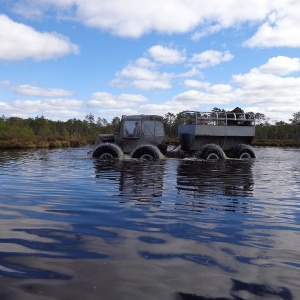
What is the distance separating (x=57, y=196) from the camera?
727 cm

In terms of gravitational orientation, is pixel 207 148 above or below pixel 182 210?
above

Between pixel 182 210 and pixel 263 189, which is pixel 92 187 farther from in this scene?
pixel 263 189

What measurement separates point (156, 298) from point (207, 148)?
16239 mm

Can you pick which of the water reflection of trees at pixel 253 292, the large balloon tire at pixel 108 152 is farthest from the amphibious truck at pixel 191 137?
the water reflection of trees at pixel 253 292

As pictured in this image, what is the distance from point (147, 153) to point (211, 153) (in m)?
3.71

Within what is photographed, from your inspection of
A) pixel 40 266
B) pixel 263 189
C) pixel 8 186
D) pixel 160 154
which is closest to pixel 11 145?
pixel 160 154

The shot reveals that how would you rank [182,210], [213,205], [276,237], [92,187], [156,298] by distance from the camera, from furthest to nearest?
[92,187] < [213,205] < [182,210] < [276,237] < [156,298]

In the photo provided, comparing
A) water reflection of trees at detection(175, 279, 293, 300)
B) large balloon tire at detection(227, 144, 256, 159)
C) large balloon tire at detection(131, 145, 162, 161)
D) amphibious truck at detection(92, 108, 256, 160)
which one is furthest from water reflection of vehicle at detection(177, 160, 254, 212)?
large balloon tire at detection(227, 144, 256, 159)

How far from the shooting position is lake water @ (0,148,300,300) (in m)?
2.90

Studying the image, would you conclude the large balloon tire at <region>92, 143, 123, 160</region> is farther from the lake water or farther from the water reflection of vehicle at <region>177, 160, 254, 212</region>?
the lake water

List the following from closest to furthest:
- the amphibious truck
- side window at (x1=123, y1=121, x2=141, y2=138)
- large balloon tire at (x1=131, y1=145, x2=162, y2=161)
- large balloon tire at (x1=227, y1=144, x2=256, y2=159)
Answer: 1. large balloon tire at (x1=131, y1=145, x2=162, y2=161)
2. the amphibious truck
3. side window at (x1=123, y1=121, x2=141, y2=138)
4. large balloon tire at (x1=227, y1=144, x2=256, y2=159)

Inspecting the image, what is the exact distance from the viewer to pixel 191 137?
19359 mm

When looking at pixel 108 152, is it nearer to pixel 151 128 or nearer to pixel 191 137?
pixel 151 128

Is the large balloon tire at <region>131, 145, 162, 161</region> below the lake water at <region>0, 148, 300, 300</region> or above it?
above
